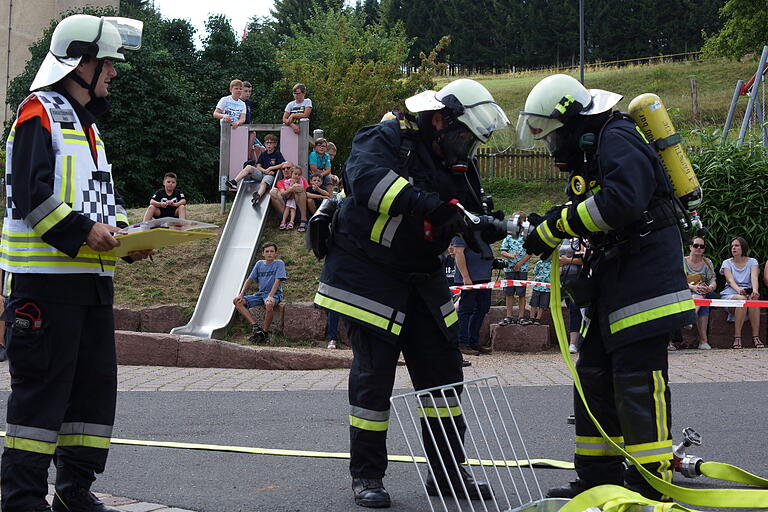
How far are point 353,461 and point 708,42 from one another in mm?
44908

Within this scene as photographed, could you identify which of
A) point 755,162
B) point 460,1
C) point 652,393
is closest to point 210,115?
point 755,162

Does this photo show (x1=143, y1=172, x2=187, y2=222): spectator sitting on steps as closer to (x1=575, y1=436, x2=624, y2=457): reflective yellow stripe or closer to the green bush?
the green bush

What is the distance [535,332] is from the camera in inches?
459

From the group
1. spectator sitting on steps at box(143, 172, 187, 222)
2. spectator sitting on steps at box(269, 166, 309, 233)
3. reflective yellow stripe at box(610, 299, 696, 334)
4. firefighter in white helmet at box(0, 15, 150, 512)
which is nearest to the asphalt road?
firefighter in white helmet at box(0, 15, 150, 512)

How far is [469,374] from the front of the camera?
→ 30.8 feet

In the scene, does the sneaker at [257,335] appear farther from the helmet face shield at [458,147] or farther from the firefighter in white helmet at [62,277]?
the firefighter in white helmet at [62,277]

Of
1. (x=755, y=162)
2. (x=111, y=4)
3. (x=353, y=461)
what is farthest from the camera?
(x=111, y=4)

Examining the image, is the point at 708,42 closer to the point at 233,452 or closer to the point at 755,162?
the point at 755,162

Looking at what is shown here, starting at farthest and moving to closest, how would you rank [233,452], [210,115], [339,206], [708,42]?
[708,42] < [210,115] < [233,452] < [339,206]

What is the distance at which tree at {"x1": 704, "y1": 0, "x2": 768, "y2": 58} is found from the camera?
41.6 metres

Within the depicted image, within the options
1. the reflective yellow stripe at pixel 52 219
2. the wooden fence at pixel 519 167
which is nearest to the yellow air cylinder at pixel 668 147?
the reflective yellow stripe at pixel 52 219

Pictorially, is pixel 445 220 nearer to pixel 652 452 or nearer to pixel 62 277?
pixel 652 452

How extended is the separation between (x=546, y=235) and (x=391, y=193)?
32.6 inches

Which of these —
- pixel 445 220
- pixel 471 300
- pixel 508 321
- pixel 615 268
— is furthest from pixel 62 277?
pixel 508 321
